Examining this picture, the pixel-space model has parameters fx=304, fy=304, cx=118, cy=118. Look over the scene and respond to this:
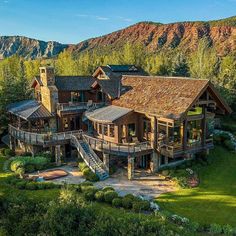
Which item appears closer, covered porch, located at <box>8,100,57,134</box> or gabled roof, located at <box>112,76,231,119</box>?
gabled roof, located at <box>112,76,231,119</box>

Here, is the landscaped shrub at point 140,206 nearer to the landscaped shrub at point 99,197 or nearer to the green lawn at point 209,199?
the green lawn at point 209,199

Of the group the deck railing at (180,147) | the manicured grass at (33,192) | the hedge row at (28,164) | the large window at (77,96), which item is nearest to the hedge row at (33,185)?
the manicured grass at (33,192)

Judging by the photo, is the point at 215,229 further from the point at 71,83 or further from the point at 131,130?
the point at 71,83

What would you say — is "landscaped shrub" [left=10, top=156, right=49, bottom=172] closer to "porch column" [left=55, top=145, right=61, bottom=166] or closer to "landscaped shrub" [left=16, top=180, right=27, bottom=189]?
"porch column" [left=55, top=145, right=61, bottom=166]

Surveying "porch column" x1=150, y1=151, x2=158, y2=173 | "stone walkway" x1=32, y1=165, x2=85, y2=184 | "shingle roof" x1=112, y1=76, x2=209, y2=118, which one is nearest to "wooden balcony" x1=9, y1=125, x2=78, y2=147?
"stone walkway" x1=32, y1=165, x2=85, y2=184

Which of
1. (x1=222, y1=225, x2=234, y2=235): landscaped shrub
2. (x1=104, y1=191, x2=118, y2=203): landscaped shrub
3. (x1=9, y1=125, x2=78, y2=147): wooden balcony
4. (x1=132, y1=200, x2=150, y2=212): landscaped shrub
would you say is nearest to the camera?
(x1=222, y1=225, x2=234, y2=235): landscaped shrub

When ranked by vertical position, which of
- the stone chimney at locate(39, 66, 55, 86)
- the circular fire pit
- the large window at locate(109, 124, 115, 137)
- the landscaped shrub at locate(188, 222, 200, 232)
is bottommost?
the landscaped shrub at locate(188, 222, 200, 232)
